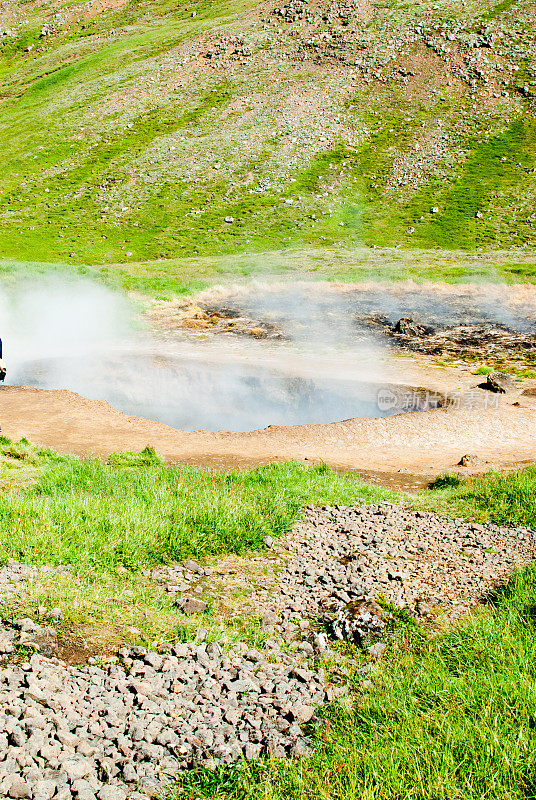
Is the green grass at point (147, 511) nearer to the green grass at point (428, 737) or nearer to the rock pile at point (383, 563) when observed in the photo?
the rock pile at point (383, 563)

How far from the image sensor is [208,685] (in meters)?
6.17

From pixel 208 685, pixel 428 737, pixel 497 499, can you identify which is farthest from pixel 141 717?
pixel 497 499

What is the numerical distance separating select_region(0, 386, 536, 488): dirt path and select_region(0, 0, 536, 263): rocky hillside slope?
161ft

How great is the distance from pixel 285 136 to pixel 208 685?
94.3 metres

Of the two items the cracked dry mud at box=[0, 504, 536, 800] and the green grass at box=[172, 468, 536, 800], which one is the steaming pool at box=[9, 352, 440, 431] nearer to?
the cracked dry mud at box=[0, 504, 536, 800]

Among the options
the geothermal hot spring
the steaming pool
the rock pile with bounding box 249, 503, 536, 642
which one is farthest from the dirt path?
the rock pile with bounding box 249, 503, 536, 642

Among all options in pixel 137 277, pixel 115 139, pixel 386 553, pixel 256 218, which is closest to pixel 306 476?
pixel 386 553

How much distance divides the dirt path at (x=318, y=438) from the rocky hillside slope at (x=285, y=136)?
1934 inches

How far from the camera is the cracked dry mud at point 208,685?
4.89 meters

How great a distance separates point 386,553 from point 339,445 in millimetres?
9356

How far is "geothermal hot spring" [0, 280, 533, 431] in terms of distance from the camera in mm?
23734

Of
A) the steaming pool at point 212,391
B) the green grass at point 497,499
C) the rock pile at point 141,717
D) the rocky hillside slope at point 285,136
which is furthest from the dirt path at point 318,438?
the rocky hillside slope at point 285,136

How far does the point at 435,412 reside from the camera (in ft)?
74.6

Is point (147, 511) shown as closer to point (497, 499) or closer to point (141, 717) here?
point (141, 717)
